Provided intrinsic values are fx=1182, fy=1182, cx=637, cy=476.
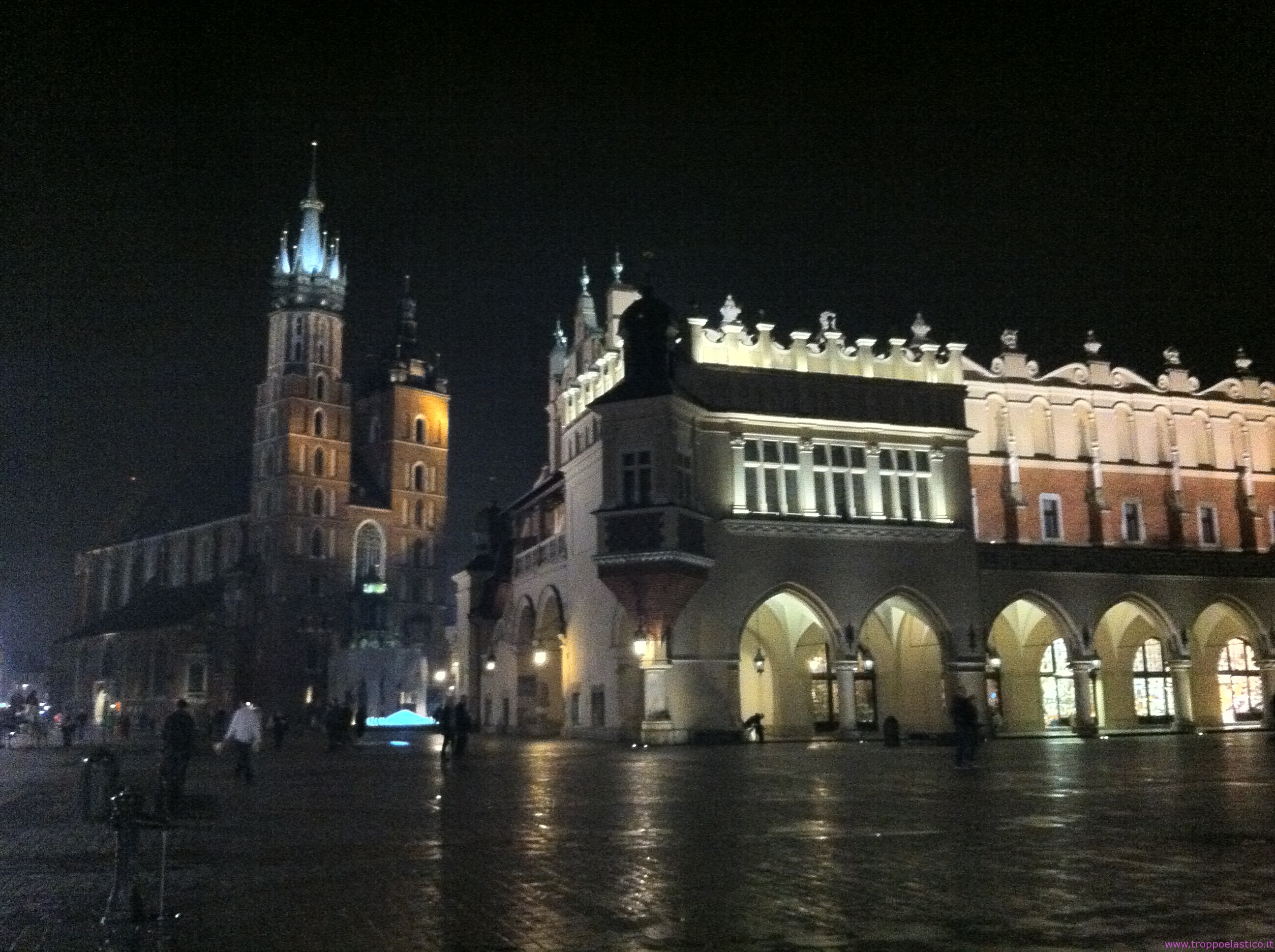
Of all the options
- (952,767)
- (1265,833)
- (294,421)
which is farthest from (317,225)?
(1265,833)

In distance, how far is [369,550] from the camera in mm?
106688

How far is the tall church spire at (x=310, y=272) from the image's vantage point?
4161 inches

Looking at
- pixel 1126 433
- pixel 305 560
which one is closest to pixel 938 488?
Answer: pixel 1126 433

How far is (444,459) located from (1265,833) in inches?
4185

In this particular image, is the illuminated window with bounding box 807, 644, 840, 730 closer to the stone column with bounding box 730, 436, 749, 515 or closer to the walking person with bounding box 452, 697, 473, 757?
the stone column with bounding box 730, 436, 749, 515

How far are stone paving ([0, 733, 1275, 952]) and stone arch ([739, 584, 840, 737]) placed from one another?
22.7 meters

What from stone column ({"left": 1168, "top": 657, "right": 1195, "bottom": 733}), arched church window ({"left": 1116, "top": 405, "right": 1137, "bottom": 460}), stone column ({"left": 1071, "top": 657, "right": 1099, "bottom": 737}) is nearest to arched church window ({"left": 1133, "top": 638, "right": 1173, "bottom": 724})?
stone column ({"left": 1168, "top": 657, "right": 1195, "bottom": 733})

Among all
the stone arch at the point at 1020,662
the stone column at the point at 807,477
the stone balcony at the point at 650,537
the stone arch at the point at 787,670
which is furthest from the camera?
the stone arch at the point at 1020,662

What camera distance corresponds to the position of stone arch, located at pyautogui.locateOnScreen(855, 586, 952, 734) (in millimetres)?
42438

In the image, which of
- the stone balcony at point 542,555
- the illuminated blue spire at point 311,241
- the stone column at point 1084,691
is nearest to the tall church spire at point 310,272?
the illuminated blue spire at point 311,241

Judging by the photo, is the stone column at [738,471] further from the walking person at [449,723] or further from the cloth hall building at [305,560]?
the cloth hall building at [305,560]

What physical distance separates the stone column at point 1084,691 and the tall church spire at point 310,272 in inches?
3120

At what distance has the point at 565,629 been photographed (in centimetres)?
4684

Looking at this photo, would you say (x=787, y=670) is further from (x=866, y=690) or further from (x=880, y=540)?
(x=880, y=540)
